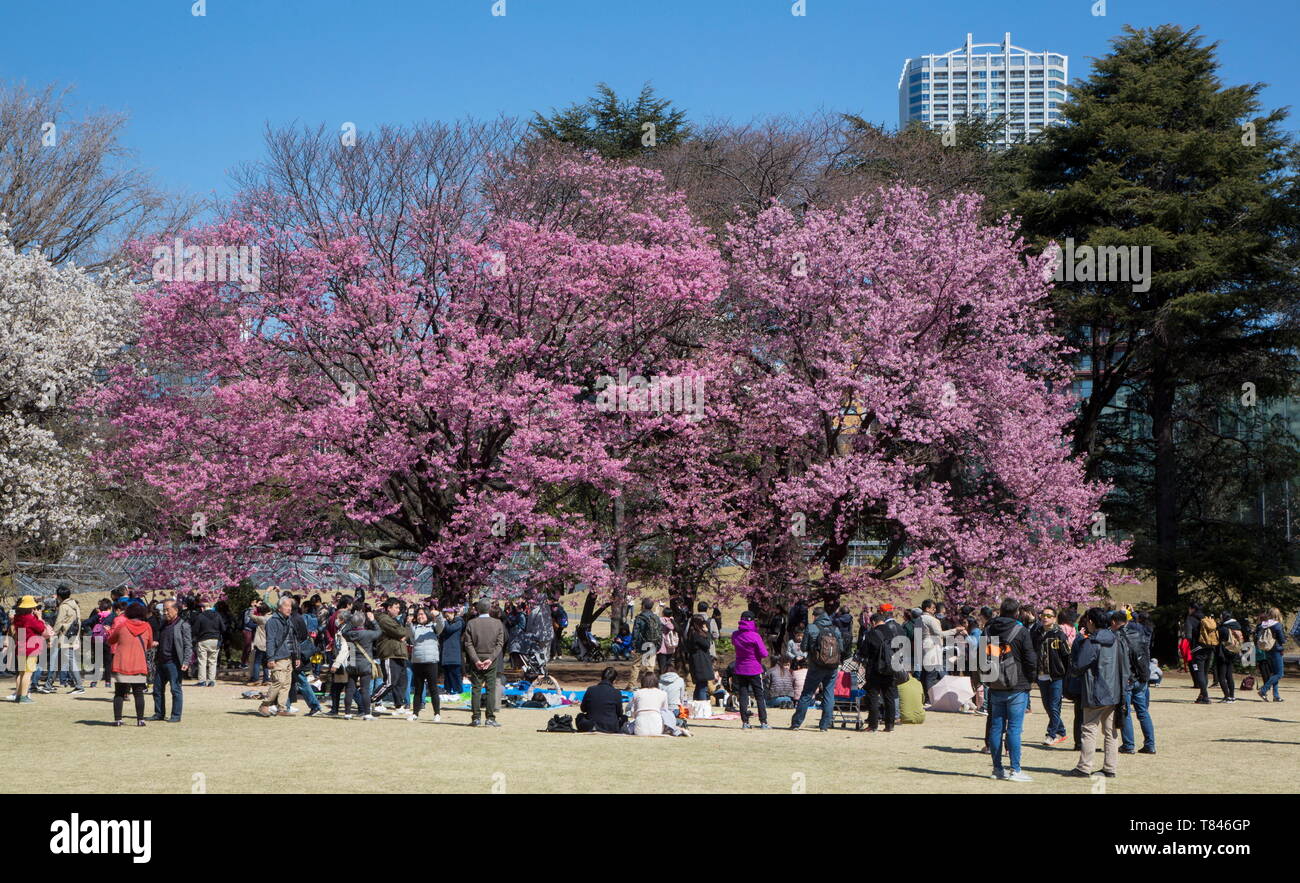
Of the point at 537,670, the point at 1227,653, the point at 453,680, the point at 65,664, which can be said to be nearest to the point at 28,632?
the point at 65,664

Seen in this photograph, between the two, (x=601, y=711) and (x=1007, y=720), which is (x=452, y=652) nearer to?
(x=601, y=711)

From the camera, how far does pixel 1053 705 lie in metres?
16.5

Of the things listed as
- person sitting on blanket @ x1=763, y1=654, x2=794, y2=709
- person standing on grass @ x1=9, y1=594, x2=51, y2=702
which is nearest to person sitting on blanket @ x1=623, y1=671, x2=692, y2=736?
person sitting on blanket @ x1=763, y1=654, x2=794, y2=709

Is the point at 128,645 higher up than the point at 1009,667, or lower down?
lower down

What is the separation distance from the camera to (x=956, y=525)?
29.9 metres

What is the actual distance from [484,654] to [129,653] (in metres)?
4.71

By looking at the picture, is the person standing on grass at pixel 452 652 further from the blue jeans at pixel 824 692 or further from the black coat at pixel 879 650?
the black coat at pixel 879 650

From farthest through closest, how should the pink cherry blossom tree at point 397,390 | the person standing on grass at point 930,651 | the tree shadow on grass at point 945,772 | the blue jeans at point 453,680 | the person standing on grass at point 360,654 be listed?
the pink cherry blossom tree at point 397,390 → the blue jeans at point 453,680 → the person standing on grass at point 930,651 → the person standing on grass at point 360,654 → the tree shadow on grass at point 945,772

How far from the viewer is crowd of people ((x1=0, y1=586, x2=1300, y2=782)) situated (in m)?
13.2

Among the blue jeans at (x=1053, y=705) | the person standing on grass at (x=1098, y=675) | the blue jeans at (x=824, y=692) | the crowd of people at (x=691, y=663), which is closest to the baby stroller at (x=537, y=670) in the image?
the crowd of people at (x=691, y=663)

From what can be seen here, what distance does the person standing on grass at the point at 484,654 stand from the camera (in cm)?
1751

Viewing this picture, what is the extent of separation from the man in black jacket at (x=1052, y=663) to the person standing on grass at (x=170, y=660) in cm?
1130

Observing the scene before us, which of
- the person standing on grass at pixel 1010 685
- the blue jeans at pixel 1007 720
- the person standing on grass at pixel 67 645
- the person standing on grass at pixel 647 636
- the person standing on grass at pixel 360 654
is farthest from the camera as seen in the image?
the person standing on grass at pixel 67 645

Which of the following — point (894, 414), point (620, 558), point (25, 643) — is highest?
point (894, 414)
